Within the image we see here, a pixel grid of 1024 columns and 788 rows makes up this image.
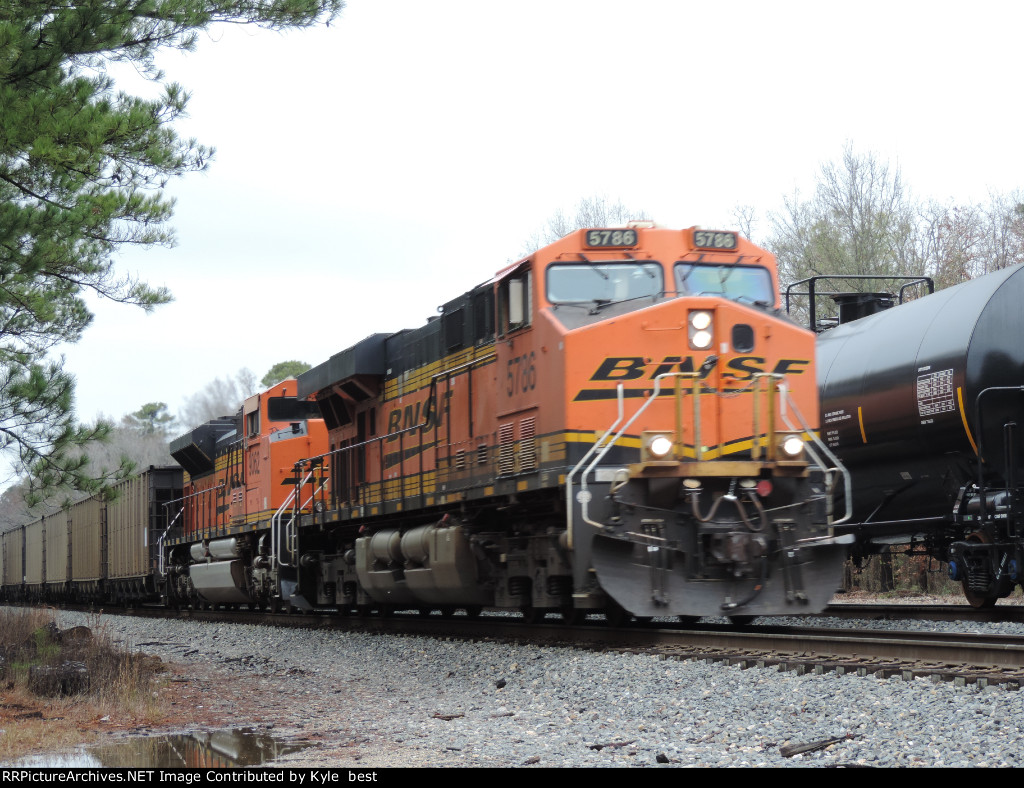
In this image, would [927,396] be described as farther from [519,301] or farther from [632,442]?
[519,301]

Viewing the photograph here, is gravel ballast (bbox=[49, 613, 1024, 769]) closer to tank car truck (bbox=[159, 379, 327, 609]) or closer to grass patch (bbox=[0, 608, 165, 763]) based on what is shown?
grass patch (bbox=[0, 608, 165, 763])

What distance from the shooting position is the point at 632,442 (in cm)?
1061

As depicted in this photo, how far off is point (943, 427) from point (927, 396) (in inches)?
16.2

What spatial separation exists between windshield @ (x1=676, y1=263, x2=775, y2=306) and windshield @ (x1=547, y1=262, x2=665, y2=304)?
0.80 ft

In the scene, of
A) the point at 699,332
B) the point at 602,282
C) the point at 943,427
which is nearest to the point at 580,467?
the point at 699,332

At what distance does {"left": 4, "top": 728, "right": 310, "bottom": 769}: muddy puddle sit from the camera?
6.60m

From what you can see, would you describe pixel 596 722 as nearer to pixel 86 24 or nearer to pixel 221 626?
pixel 86 24

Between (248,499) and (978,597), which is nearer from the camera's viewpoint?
(978,597)

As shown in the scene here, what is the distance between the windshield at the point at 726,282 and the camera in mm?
11305

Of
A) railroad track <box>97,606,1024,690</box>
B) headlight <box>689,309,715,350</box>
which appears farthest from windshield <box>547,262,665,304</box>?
railroad track <box>97,606,1024,690</box>

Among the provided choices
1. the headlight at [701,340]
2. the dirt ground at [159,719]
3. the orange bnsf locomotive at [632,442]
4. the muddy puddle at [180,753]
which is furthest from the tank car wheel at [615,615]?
the muddy puddle at [180,753]

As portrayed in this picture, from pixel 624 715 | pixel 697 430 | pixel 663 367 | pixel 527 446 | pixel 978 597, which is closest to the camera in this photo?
pixel 624 715

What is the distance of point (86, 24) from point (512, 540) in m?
6.27

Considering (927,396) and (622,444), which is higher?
(927,396)
